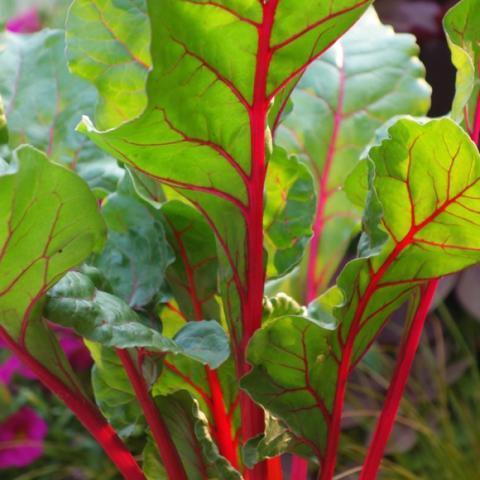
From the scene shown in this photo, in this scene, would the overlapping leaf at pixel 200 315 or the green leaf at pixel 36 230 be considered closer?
the green leaf at pixel 36 230

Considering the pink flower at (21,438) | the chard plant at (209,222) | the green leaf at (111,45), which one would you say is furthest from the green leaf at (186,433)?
the pink flower at (21,438)

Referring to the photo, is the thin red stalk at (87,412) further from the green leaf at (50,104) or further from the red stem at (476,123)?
the red stem at (476,123)

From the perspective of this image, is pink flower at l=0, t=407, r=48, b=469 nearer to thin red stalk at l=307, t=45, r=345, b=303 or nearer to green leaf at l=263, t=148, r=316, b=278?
thin red stalk at l=307, t=45, r=345, b=303

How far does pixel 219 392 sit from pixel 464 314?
4.71 ft

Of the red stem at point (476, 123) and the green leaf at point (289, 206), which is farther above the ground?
the red stem at point (476, 123)

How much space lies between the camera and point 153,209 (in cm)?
72

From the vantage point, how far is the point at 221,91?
0.53m

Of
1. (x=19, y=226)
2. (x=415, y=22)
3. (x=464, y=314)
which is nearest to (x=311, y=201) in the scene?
(x=19, y=226)

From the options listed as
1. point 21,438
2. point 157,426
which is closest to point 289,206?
point 157,426

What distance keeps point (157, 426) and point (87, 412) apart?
0.16ft

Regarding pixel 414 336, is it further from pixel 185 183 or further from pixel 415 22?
pixel 415 22

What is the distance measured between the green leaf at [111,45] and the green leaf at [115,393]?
20 centimetres

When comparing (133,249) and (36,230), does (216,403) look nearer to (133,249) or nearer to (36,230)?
(133,249)

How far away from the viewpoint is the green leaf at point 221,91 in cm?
49
